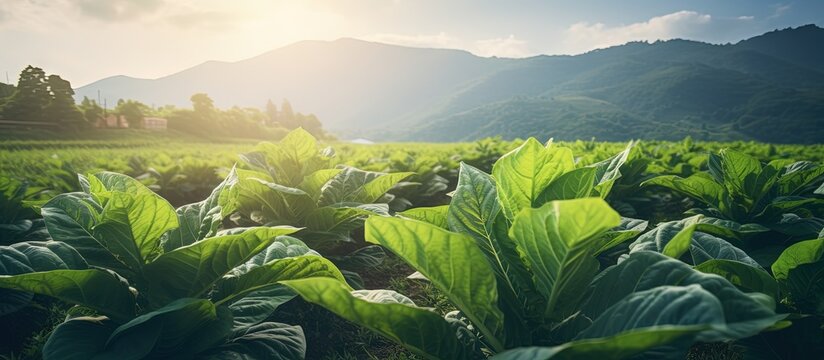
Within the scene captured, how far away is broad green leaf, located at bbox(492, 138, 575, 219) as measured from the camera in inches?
47.8

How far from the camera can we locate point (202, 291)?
4.91ft

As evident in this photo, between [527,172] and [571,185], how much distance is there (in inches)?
5.2

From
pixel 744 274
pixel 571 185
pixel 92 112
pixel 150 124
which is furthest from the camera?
pixel 150 124

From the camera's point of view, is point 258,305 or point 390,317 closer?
point 390,317

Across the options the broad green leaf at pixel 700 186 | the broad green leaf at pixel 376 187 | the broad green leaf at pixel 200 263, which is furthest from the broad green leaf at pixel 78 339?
the broad green leaf at pixel 700 186

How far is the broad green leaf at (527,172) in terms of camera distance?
1.21 metres

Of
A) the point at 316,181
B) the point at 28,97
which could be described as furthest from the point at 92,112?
the point at 316,181

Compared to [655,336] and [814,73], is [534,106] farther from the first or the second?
[655,336]

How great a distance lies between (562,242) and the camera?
0.98 meters

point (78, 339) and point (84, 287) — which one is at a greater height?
point (84, 287)

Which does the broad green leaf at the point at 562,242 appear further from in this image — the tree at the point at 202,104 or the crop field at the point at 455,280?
the tree at the point at 202,104

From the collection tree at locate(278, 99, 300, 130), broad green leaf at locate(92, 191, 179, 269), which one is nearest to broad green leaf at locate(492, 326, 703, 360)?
broad green leaf at locate(92, 191, 179, 269)

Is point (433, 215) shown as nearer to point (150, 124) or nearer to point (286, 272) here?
point (286, 272)

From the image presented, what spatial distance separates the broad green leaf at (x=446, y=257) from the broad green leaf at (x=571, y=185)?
1.12 feet
